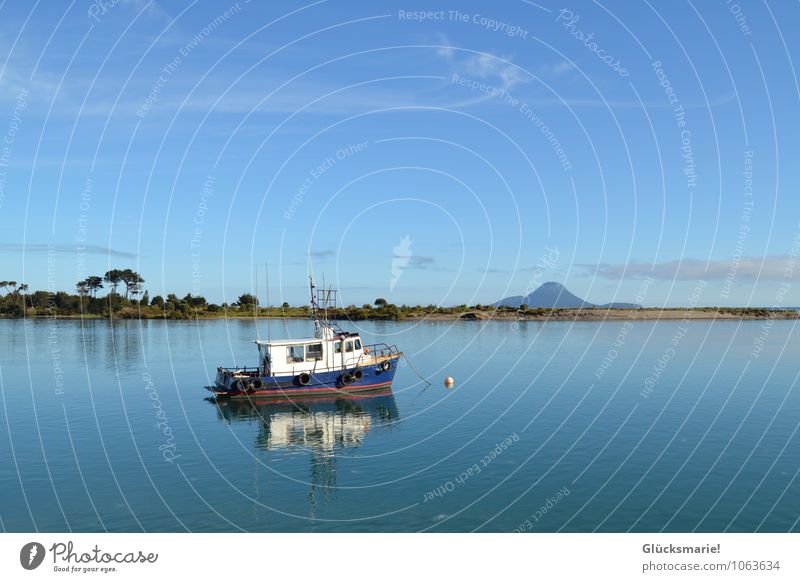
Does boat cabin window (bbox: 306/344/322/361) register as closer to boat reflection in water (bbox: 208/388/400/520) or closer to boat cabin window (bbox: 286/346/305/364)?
boat cabin window (bbox: 286/346/305/364)

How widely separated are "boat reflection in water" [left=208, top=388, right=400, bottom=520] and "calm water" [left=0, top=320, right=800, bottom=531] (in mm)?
228

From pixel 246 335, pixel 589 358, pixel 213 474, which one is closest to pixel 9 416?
pixel 213 474

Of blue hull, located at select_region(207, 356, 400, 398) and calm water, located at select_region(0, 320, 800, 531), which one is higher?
blue hull, located at select_region(207, 356, 400, 398)

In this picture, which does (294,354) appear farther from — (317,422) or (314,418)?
(317,422)

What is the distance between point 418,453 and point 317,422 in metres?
13.2

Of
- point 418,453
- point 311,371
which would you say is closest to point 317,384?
point 311,371

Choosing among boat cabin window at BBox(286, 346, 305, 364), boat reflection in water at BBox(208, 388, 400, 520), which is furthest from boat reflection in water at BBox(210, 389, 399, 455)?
boat cabin window at BBox(286, 346, 305, 364)

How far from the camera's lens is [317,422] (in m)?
49.9

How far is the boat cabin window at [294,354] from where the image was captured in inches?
2311

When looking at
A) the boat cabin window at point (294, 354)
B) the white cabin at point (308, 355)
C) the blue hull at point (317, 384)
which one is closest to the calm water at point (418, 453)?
the blue hull at point (317, 384)

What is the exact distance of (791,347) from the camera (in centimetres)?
10944

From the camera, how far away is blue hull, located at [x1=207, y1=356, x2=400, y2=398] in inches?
2263

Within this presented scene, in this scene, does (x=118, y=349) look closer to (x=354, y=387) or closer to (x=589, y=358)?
(x=354, y=387)

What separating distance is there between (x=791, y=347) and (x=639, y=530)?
9995cm
